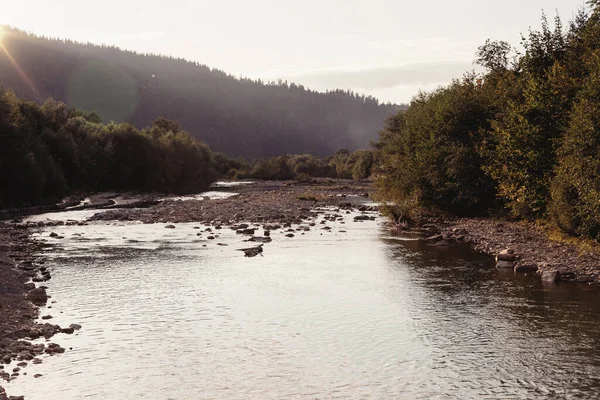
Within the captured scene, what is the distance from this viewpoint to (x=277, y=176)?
611ft

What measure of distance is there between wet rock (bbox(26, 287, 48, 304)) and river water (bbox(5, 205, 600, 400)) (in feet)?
1.96

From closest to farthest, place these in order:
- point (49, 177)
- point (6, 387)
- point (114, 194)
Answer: point (6, 387)
point (49, 177)
point (114, 194)

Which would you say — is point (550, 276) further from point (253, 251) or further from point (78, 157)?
point (78, 157)

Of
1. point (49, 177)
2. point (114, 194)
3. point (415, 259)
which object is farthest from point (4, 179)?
point (415, 259)

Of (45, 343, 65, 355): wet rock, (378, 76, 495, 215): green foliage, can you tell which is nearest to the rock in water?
→ (45, 343, 65, 355): wet rock

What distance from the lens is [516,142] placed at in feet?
151

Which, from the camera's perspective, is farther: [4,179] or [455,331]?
[4,179]

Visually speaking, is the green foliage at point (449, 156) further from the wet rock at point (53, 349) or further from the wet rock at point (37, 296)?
the wet rock at point (53, 349)

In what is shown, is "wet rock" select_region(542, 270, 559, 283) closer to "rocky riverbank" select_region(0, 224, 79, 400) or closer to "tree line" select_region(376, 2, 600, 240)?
"tree line" select_region(376, 2, 600, 240)

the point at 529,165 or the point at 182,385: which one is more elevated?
the point at 529,165

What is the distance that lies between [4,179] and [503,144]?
172ft

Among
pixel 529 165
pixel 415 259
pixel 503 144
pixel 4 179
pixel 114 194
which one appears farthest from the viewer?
pixel 114 194

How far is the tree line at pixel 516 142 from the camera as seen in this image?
35.4 metres

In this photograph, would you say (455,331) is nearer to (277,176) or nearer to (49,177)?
(49,177)
